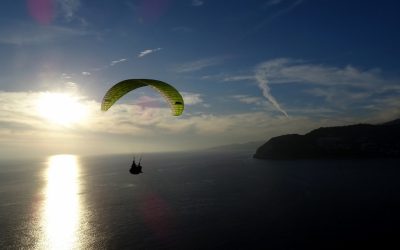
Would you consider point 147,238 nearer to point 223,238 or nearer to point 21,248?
point 223,238

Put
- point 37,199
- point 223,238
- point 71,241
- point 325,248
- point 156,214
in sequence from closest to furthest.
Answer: point 325,248
point 223,238
point 71,241
point 156,214
point 37,199

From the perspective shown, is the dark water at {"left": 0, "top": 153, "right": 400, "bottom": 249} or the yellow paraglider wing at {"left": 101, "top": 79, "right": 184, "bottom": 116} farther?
the dark water at {"left": 0, "top": 153, "right": 400, "bottom": 249}

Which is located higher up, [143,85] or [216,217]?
[143,85]

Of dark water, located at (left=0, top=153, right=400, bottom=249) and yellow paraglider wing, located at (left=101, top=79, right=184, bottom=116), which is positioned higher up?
yellow paraglider wing, located at (left=101, top=79, right=184, bottom=116)

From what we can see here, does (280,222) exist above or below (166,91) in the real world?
below

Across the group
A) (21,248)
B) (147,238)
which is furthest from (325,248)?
(21,248)

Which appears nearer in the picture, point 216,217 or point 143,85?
point 143,85

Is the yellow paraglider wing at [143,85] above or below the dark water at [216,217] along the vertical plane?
above

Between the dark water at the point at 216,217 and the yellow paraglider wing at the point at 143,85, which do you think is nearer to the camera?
the yellow paraglider wing at the point at 143,85
